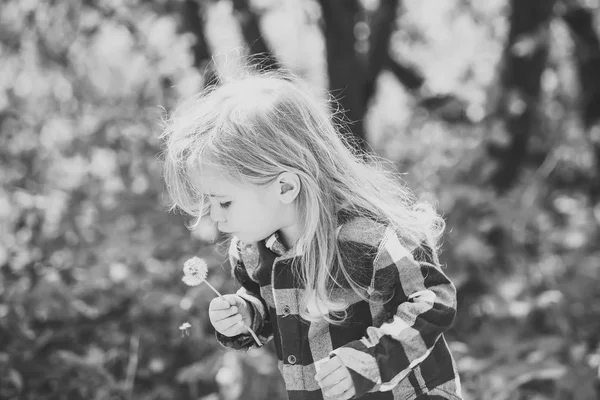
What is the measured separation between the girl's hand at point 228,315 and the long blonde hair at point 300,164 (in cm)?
13

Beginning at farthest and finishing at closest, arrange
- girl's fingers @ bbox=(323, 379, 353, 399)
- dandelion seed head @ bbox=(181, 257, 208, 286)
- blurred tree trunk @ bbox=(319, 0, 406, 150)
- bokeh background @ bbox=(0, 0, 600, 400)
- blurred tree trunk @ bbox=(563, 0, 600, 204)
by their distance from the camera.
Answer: blurred tree trunk @ bbox=(563, 0, 600, 204)
blurred tree trunk @ bbox=(319, 0, 406, 150)
bokeh background @ bbox=(0, 0, 600, 400)
dandelion seed head @ bbox=(181, 257, 208, 286)
girl's fingers @ bbox=(323, 379, 353, 399)

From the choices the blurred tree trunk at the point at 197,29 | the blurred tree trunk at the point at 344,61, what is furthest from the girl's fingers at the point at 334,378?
the blurred tree trunk at the point at 197,29

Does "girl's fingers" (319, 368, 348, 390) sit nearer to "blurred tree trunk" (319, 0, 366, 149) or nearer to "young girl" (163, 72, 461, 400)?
"young girl" (163, 72, 461, 400)

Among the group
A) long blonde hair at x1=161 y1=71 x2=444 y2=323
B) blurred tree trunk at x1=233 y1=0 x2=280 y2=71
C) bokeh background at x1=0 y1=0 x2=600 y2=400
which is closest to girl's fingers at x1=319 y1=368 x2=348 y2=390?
long blonde hair at x1=161 y1=71 x2=444 y2=323

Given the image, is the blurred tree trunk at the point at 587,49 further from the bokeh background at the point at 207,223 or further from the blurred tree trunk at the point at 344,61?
the blurred tree trunk at the point at 344,61

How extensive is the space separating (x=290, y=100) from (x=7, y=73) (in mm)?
2293

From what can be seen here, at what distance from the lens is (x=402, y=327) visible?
4.23 ft

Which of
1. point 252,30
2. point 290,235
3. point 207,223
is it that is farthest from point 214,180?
point 252,30

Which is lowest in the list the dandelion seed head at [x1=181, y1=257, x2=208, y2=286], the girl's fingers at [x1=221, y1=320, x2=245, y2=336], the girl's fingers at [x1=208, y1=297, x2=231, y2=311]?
the girl's fingers at [x1=221, y1=320, x2=245, y2=336]

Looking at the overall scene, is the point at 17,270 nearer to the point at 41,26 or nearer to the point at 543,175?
the point at 41,26

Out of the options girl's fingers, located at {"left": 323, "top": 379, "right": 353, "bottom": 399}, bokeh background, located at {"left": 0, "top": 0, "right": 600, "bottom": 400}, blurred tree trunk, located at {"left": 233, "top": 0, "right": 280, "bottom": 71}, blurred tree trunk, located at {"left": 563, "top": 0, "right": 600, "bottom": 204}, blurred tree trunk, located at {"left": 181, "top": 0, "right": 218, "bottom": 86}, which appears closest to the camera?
girl's fingers, located at {"left": 323, "top": 379, "right": 353, "bottom": 399}

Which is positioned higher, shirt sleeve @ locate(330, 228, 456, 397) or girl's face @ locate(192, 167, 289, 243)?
girl's face @ locate(192, 167, 289, 243)

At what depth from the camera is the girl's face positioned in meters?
1.38

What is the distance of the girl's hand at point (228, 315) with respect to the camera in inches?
57.5
